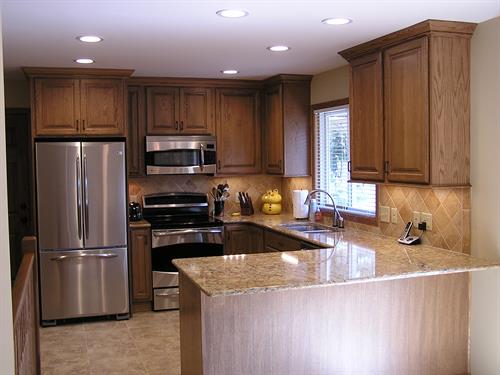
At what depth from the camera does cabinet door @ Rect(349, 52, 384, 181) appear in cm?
394

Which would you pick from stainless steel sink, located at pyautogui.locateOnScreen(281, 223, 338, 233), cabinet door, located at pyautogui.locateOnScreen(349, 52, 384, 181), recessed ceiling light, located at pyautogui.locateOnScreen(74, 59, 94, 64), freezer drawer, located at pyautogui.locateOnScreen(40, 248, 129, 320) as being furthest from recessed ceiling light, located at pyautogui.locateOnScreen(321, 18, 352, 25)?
freezer drawer, located at pyautogui.locateOnScreen(40, 248, 129, 320)

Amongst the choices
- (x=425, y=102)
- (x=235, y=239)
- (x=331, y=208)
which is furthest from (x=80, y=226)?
(x=425, y=102)

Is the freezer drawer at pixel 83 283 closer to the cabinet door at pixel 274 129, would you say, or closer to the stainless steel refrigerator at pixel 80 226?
the stainless steel refrigerator at pixel 80 226

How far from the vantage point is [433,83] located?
11.3 feet

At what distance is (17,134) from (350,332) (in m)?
4.34

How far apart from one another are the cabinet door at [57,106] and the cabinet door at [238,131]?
1.49 meters

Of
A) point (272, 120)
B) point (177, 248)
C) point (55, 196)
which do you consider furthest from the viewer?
point (272, 120)

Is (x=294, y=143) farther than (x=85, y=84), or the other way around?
(x=294, y=143)

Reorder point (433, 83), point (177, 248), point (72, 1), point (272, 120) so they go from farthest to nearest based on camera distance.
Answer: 1. point (272, 120)
2. point (177, 248)
3. point (433, 83)
4. point (72, 1)

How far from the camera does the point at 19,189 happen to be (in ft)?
20.3

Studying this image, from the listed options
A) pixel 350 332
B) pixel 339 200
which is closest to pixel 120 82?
pixel 339 200

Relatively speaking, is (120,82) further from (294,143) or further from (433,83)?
(433,83)

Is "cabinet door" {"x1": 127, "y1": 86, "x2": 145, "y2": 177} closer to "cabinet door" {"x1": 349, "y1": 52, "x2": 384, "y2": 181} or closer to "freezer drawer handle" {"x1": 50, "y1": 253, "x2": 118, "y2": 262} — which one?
"freezer drawer handle" {"x1": 50, "y1": 253, "x2": 118, "y2": 262}

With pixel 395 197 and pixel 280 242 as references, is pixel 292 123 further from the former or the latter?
pixel 395 197
